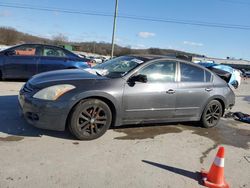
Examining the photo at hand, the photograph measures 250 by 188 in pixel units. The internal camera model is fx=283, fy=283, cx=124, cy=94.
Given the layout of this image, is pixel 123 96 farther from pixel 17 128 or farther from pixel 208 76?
pixel 208 76

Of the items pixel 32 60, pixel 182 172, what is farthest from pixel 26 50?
pixel 182 172

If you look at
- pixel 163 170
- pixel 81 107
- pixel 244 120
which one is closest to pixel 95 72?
pixel 81 107

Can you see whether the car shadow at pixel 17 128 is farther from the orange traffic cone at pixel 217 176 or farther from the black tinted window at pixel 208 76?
the black tinted window at pixel 208 76

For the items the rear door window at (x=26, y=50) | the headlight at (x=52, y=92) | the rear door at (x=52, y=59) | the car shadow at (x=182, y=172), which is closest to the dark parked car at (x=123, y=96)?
the headlight at (x=52, y=92)

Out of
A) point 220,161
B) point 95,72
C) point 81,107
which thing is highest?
point 95,72

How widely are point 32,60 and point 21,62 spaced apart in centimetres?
39

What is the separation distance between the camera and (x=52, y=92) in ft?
14.6

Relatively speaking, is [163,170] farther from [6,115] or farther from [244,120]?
[244,120]

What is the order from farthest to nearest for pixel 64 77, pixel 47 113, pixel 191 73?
pixel 191 73 → pixel 64 77 → pixel 47 113

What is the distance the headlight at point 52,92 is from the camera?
4438mm

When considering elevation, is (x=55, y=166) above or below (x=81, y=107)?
below

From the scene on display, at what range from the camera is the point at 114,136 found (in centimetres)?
508

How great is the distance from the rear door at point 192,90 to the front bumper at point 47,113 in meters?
2.30

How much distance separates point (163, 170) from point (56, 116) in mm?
1829
